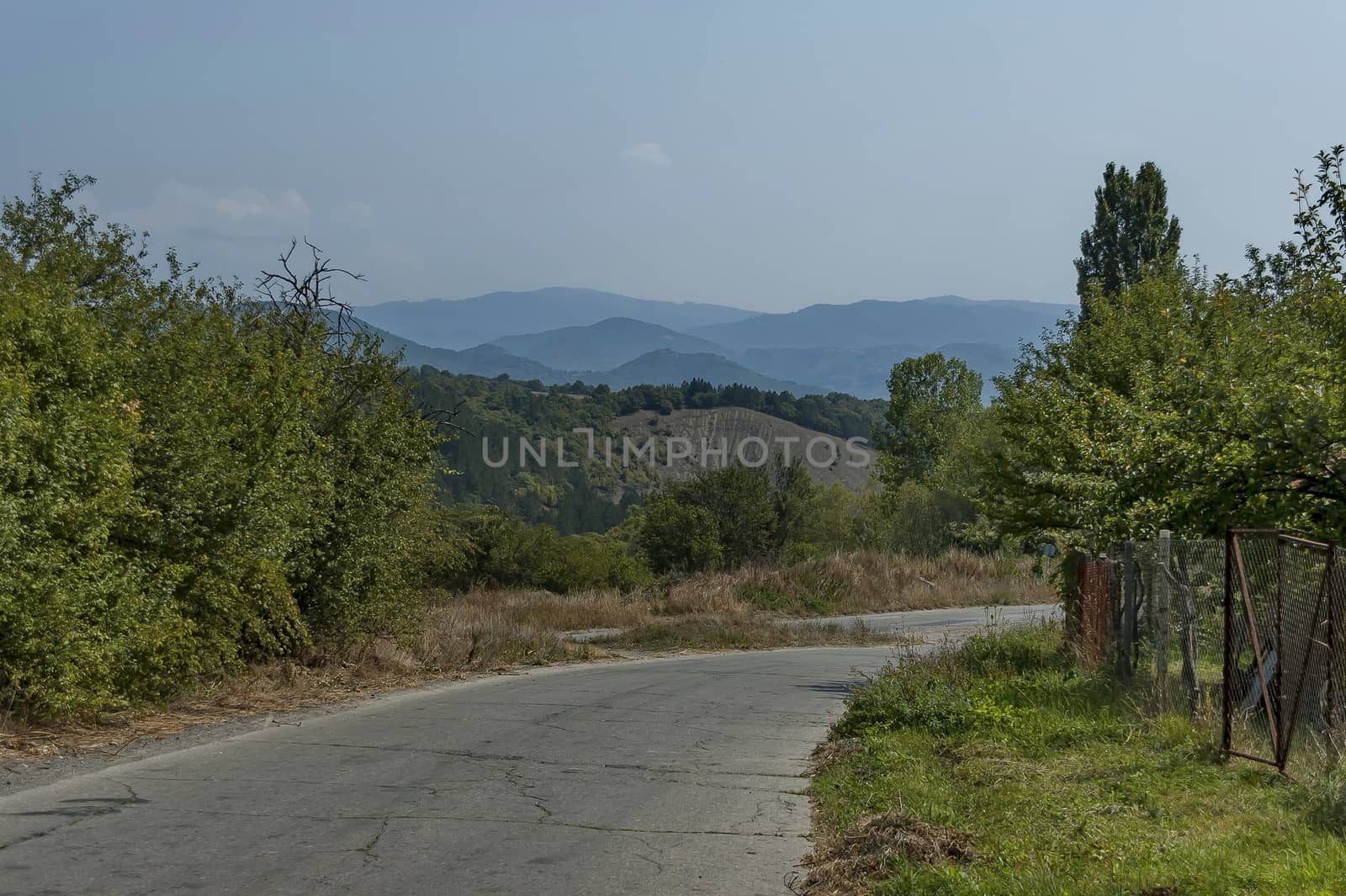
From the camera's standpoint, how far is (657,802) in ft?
30.3

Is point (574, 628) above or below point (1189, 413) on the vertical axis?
below

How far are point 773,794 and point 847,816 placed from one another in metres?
1.42

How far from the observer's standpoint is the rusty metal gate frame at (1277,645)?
8.65m

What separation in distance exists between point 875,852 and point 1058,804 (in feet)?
5.15

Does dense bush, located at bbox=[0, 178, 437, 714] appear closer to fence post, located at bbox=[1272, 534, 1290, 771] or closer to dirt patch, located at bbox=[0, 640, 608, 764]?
dirt patch, located at bbox=[0, 640, 608, 764]

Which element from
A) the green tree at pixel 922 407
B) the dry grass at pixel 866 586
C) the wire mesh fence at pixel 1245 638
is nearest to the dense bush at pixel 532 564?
the dry grass at pixel 866 586

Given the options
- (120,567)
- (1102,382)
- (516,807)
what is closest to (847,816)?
A: (516,807)

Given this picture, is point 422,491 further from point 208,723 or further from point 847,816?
point 847,816

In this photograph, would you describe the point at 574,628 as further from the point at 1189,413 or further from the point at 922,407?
the point at 922,407

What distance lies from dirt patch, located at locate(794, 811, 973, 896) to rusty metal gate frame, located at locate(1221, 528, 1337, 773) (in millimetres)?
3056

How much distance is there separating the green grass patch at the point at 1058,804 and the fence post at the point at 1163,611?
46 cm

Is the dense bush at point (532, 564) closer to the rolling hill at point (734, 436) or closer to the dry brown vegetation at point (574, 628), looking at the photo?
the dry brown vegetation at point (574, 628)

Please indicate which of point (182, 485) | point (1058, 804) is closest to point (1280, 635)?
point (1058, 804)

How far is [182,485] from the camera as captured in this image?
42.8 feet
